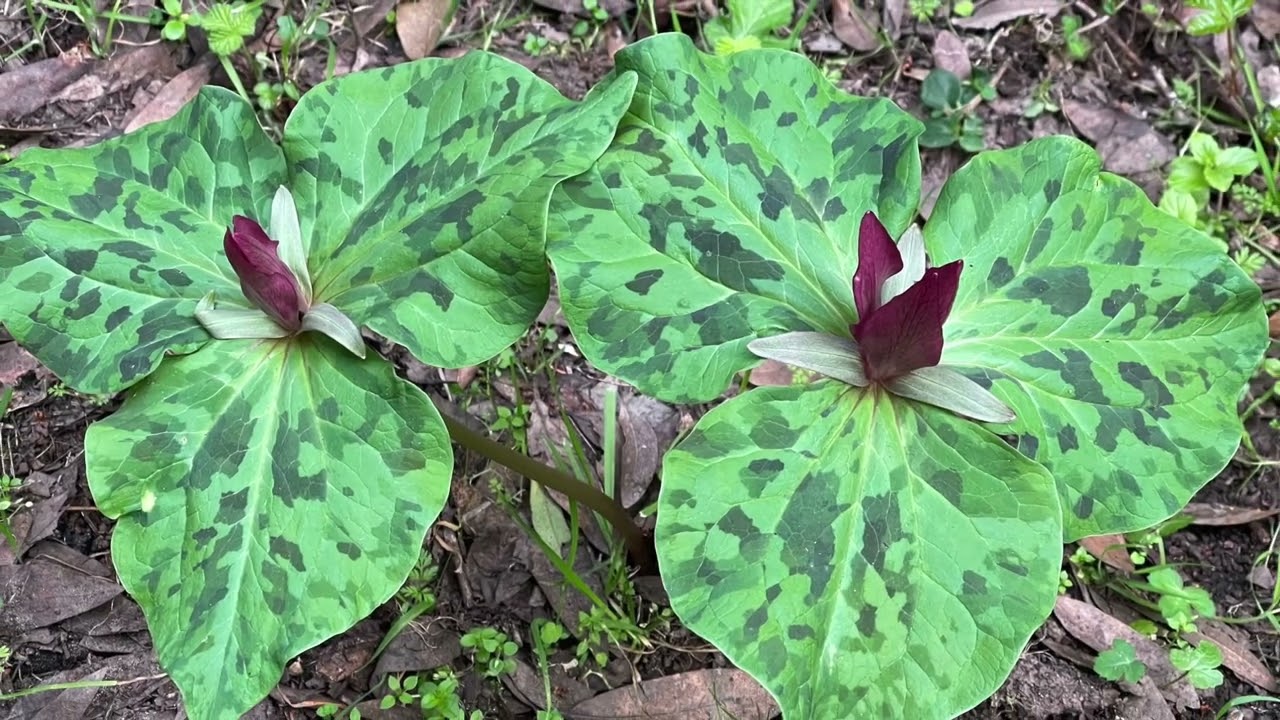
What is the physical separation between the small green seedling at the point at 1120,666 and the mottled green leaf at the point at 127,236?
2.37 metres

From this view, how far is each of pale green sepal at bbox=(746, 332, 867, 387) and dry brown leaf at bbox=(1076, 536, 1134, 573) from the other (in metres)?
1.45

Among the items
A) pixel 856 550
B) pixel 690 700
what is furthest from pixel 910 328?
pixel 690 700

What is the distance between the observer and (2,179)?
2.01 m

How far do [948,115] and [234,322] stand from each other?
→ 2579 millimetres

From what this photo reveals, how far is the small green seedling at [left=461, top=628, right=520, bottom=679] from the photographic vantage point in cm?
259

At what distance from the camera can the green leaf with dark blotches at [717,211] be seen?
6.15 ft

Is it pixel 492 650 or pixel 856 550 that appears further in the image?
pixel 492 650

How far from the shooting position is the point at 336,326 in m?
1.84

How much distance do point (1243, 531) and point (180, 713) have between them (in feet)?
10.1

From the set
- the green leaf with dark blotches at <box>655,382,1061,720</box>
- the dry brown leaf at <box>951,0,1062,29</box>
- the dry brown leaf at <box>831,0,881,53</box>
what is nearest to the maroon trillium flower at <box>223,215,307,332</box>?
the green leaf with dark blotches at <box>655,382,1061,720</box>

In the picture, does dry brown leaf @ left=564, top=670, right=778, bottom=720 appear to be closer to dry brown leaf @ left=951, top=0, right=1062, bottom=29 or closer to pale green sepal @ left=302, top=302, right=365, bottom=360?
pale green sepal @ left=302, top=302, right=365, bottom=360

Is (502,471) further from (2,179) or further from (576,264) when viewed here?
(2,179)

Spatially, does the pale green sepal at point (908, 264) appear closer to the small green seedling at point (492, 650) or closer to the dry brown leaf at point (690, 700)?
the dry brown leaf at point (690, 700)

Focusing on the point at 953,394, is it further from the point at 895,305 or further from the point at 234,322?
the point at 234,322
